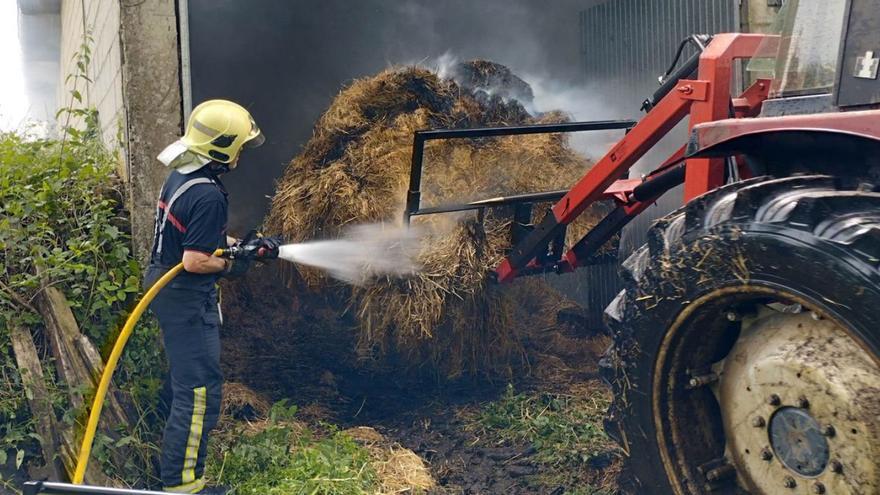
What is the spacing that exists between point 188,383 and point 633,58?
5.36 metres

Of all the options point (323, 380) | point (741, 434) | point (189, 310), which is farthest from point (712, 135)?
point (323, 380)

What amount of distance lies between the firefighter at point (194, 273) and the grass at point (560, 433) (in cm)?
199

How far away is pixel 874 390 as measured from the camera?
2.88 m

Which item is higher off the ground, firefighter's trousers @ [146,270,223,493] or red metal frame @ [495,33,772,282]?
red metal frame @ [495,33,772,282]

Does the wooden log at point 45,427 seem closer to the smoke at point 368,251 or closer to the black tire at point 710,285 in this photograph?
the smoke at point 368,251

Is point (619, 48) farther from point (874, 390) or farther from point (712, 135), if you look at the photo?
point (874, 390)

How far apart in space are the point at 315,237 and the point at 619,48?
3784 mm

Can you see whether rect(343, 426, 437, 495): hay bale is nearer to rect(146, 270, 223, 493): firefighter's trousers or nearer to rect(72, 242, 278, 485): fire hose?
rect(146, 270, 223, 493): firefighter's trousers

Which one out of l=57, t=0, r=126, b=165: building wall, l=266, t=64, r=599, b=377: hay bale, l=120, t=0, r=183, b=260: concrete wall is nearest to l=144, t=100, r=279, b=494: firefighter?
l=120, t=0, r=183, b=260: concrete wall

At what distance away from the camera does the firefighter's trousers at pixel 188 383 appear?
15.5ft

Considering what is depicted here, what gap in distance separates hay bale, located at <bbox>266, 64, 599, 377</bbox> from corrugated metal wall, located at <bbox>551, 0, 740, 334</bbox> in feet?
3.15

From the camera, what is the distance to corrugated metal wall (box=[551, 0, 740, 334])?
7.32 meters

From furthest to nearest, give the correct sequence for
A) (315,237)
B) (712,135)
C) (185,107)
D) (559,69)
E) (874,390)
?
1. (559,69)
2. (315,237)
3. (185,107)
4. (712,135)
5. (874,390)

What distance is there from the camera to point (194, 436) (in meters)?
4.76
